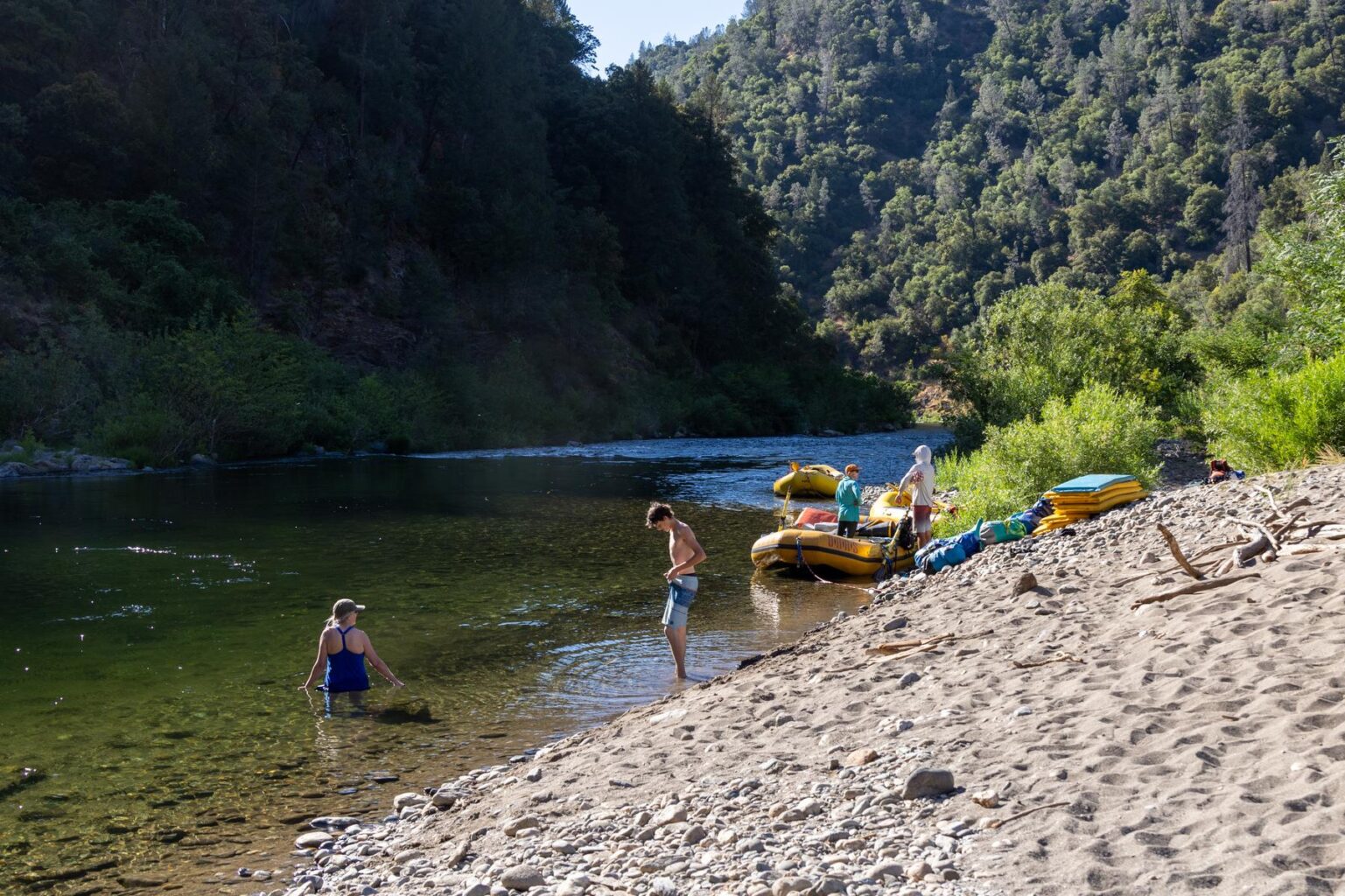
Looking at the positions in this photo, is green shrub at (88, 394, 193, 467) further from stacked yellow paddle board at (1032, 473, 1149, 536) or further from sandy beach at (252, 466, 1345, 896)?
sandy beach at (252, 466, 1345, 896)

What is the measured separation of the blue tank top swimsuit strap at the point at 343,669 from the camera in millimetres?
9789

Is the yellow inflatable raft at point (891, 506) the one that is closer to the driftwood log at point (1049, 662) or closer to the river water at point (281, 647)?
the river water at point (281, 647)

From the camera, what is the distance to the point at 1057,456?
18.6 meters

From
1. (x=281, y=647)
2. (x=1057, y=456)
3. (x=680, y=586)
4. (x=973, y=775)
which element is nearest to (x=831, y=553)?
(x=1057, y=456)

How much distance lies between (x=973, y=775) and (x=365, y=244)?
173 ft

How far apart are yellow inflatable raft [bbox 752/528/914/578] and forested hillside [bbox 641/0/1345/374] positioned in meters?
66.6

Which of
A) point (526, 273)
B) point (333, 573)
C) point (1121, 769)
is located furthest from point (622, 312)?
point (1121, 769)

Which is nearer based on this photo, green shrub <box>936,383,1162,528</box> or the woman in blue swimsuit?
the woman in blue swimsuit

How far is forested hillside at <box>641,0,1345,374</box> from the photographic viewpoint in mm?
105062

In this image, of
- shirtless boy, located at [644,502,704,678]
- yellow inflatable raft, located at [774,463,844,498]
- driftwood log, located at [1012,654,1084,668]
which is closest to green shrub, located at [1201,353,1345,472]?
shirtless boy, located at [644,502,704,678]

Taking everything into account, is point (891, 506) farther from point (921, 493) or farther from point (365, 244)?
point (365, 244)

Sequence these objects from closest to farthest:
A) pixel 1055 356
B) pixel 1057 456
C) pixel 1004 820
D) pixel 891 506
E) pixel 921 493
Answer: pixel 1004 820, pixel 921 493, pixel 1057 456, pixel 891 506, pixel 1055 356

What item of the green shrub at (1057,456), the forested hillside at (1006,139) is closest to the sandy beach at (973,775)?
the green shrub at (1057,456)

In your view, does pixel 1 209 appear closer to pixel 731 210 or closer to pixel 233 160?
pixel 233 160
